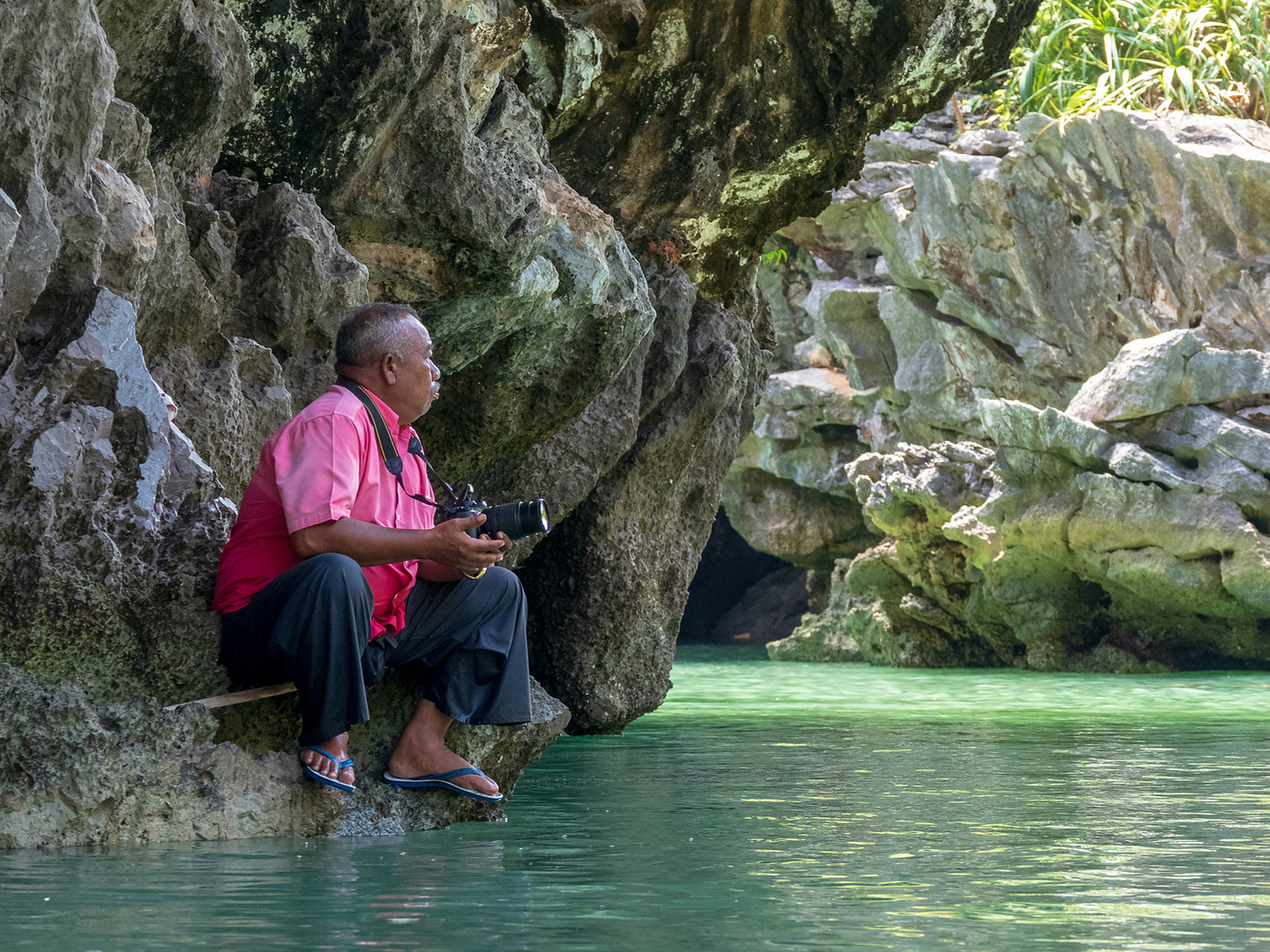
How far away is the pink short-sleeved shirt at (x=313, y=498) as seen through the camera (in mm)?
3809

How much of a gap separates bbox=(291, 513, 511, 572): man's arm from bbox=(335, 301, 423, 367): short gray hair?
0.59m

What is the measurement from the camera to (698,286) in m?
9.20

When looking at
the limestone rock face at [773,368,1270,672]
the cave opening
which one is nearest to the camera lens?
the limestone rock face at [773,368,1270,672]

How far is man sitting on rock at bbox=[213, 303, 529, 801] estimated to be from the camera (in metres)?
3.78

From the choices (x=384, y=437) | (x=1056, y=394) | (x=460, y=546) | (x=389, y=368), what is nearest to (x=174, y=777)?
(x=460, y=546)

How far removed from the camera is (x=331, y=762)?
3904 mm

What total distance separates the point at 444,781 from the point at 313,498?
917 mm

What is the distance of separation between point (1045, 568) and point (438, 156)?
12.6 meters

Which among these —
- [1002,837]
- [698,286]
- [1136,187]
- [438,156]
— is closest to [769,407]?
[1136,187]

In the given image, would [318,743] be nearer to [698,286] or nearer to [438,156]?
[438,156]

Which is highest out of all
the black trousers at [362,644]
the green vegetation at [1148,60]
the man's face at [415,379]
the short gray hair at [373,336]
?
the green vegetation at [1148,60]

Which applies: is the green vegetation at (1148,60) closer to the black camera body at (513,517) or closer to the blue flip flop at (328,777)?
the black camera body at (513,517)

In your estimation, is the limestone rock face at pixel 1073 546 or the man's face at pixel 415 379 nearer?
the man's face at pixel 415 379

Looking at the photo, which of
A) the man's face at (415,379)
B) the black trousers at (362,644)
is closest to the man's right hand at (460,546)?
the black trousers at (362,644)
